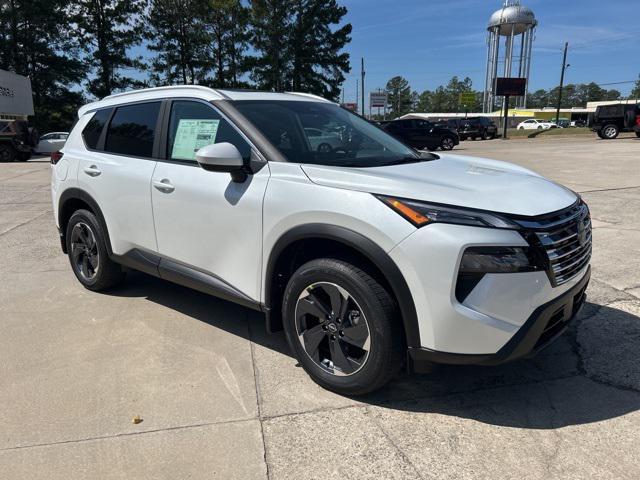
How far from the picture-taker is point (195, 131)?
3.63 m

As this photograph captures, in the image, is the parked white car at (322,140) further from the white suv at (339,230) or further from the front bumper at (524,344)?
the front bumper at (524,344)

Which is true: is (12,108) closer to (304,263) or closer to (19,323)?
(19,323)

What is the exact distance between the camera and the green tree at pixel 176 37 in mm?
42219

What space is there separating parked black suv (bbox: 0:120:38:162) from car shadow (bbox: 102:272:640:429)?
71.5ft

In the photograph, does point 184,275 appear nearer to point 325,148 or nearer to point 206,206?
point 206,206

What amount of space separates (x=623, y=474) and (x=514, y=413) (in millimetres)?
587

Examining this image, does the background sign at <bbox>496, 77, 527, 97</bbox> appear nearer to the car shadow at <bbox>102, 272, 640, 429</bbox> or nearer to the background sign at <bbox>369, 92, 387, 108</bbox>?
the background sign at <bbox>369, 92, 387, 108</bbox>

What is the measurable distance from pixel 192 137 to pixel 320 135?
0.90m

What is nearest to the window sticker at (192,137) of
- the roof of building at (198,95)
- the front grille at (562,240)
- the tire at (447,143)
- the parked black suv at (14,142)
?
the roof of building at (198,95)

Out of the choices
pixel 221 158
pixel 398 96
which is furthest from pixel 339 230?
pixel 398 96

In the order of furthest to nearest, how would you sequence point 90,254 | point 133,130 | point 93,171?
point 90,254, point 93,171, point 133,130

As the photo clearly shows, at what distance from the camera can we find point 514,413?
281 cm

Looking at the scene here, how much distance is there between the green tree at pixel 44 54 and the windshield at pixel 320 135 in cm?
4283

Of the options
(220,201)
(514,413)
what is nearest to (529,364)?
(514,413)
